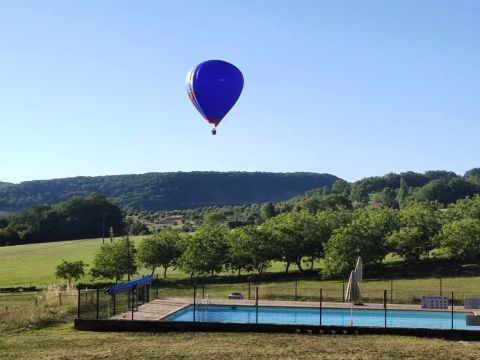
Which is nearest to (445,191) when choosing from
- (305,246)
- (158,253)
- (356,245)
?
(305,246)

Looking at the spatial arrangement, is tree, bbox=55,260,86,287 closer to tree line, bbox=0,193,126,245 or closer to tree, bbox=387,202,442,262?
tree, bbox=387,202,442,262

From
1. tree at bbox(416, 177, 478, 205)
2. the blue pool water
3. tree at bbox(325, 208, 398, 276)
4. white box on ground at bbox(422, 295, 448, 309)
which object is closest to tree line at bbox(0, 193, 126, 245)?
tree at bbox(325, 208, 398, 276)

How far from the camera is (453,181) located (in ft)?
613

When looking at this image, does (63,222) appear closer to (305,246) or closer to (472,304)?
(305,246)

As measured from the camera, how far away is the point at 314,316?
109ft

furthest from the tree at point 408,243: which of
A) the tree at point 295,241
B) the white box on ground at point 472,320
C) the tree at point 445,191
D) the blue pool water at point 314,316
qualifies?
the tree at point 445,191

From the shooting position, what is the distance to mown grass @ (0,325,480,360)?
20.2 metres

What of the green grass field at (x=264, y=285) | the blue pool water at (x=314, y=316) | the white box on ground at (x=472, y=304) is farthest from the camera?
the green grass field at (x=264, y=285)

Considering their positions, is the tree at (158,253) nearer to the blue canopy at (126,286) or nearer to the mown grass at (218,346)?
the blue canopy at (126,286)

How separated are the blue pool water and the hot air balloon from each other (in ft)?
34.7

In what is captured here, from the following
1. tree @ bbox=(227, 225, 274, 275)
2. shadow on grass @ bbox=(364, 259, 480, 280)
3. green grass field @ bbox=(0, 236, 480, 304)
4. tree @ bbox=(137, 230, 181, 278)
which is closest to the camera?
green grass field @ bbox=(0, 236, 480, 304)

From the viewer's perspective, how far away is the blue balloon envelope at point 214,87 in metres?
34.1

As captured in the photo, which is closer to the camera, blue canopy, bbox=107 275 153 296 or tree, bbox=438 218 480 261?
blue canopy, bbox=107 275 153 296

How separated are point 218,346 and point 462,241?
4943cm
